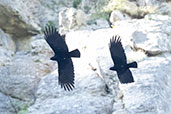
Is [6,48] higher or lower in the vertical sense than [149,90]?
higher

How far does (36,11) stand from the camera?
58.5 feet

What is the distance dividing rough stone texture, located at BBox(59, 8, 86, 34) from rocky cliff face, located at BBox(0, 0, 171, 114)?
32mm

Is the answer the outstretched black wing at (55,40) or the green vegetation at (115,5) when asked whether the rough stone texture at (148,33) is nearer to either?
the green vegetation at (115,5)

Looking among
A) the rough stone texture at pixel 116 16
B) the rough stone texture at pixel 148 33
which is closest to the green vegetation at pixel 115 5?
the rough stone texture at pixel 116 16

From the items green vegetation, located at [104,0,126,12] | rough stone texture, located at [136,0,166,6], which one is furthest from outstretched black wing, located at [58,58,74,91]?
rough stone texture, located at [136,0,166,6]

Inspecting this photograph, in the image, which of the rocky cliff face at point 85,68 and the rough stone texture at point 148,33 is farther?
the rough stone texture at point 148,33

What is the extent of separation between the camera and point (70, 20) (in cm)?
1559

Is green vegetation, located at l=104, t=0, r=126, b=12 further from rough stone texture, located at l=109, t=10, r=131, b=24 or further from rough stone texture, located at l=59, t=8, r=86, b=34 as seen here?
rough stone texture, located at l=59, t=8, r=86, b=34

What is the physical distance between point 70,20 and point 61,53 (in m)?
6.84

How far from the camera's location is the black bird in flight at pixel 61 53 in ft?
28.3

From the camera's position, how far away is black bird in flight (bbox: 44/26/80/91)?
28.3 ft

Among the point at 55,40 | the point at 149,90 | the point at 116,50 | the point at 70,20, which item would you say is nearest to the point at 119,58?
the point at 116,50

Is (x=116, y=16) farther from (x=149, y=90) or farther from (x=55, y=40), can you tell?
(x=55, y=40)

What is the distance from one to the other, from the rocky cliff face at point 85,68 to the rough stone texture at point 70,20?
32 mm
